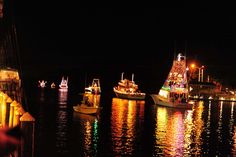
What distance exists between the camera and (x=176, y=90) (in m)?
82.2

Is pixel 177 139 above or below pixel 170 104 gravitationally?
below

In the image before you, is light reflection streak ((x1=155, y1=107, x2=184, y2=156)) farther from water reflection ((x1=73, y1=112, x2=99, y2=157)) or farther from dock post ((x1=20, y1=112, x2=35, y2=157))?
dock post ((x1=20, y1=112, x2=35, y2=157))

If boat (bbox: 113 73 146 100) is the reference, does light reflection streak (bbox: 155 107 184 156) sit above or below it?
below

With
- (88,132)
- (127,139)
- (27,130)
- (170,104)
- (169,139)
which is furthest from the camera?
(170,104)

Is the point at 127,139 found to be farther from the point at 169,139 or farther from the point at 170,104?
the point at 170,104

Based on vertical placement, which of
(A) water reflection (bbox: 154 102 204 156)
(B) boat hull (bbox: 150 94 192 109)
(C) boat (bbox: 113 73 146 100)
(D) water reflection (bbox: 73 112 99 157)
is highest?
(C) boat (bbox: 113 73 146 100)

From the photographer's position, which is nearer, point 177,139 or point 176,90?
point 177,139

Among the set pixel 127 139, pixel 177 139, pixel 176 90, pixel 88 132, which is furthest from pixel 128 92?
pixel 127 139

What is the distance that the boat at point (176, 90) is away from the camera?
79812mm

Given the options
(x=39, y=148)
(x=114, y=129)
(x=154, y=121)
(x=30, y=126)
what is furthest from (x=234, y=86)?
(x=30, y=126)

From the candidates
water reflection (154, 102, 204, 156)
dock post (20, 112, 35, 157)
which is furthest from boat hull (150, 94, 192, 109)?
dock post (20, 112, 35, 157)

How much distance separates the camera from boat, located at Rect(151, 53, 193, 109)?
79.8 m

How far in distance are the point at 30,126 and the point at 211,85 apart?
5412 inches

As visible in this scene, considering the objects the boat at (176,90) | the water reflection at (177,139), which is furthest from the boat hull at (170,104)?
the water reflection at (177,139)
